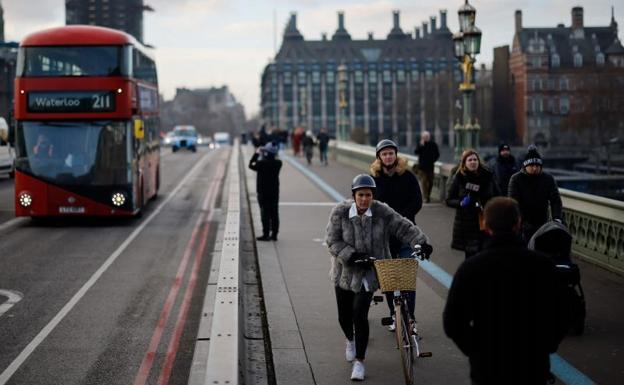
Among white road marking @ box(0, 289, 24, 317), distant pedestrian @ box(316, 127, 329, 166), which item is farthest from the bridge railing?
distant pedestrian @ box(316, 127, 329, 166)

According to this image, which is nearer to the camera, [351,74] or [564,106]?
[564,106]

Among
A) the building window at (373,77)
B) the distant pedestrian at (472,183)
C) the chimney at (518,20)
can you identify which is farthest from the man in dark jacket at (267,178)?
the building window at (373,77)

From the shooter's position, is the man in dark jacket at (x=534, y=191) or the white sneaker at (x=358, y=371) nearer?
the white sneaker at (x=358, y=371)

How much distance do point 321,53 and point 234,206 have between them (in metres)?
169

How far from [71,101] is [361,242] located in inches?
517

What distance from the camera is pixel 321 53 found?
18825 centimetres

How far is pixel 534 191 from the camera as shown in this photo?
36.8 ft

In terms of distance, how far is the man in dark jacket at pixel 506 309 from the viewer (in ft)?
17.1

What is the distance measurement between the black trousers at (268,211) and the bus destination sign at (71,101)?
4.50 m

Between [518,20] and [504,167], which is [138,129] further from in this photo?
[518,20]

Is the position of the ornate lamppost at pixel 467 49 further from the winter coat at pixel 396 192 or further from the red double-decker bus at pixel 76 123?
the winter coat at pixel 396 192

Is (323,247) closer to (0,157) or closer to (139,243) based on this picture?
(139,243)

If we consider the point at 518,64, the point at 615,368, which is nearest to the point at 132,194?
the point at 615,368

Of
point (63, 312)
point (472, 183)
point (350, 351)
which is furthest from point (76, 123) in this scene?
point (350, 351)
